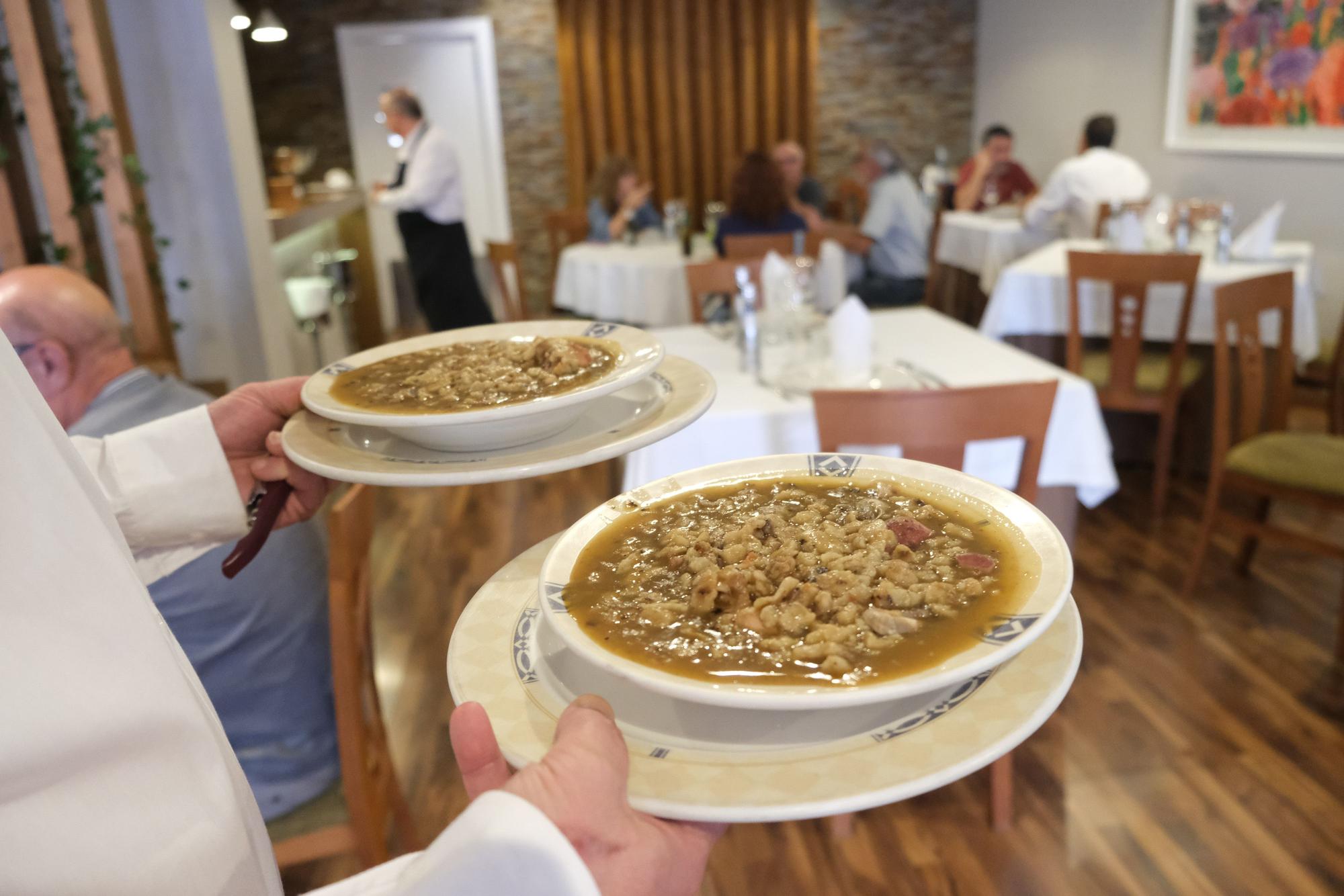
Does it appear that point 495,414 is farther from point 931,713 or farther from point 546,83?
point 546,83

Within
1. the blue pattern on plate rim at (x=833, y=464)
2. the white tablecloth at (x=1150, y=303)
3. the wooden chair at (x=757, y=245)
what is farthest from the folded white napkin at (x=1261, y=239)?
the blue pattern on plate rim at (x=833, y=464)

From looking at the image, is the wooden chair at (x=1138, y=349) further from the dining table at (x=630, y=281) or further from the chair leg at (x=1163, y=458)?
the dining table at (x=630, y=281)

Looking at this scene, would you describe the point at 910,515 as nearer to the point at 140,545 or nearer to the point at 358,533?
the point at 140,545

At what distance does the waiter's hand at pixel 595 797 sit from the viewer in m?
0.47

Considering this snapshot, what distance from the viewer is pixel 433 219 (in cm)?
504

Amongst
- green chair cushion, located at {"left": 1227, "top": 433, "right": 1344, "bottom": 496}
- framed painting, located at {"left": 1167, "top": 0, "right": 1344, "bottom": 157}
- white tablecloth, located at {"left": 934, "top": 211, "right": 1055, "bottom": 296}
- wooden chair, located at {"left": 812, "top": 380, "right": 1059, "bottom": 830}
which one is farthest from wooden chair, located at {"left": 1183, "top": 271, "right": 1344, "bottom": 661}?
framed painting, located at {"left": 1167, "top": 0, "right": 1344, "bottom": 157}

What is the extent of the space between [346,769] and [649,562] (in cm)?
102

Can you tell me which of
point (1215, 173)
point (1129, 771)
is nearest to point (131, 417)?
point (1129, 771)

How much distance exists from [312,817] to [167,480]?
86 cm

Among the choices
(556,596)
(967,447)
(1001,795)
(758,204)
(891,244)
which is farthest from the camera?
(891,244)

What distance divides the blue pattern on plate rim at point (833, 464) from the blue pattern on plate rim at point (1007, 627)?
0.66ft

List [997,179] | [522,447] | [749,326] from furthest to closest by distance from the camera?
[997,179], [749,326], [522,447]

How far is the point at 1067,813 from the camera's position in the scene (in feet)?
6.32

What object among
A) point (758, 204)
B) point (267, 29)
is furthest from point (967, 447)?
point (267, 29)
